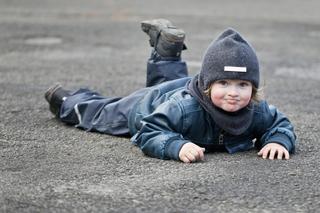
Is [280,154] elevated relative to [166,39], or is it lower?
lower

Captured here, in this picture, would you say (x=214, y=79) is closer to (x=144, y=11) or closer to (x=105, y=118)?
(x=105, y=118)

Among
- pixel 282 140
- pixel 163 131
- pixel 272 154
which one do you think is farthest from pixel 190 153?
pixel 282 140

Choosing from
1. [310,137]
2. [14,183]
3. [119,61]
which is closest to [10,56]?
[119,61]

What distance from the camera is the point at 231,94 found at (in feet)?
13.3

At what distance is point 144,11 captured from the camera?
13.1 metres

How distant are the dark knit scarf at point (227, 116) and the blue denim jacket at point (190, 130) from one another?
41 mm

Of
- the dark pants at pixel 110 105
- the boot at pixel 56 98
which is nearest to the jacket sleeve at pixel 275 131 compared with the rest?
the dark pants at pixel 110 105

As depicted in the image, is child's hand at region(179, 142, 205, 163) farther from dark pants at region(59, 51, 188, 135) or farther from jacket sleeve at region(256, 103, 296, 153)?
dark pants at region(59, 51, 188, 135)

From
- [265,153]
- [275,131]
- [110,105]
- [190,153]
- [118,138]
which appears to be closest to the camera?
[190,153]

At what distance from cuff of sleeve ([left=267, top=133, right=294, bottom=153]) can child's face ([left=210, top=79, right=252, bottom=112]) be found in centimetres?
30

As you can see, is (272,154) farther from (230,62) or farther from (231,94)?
(230,62)

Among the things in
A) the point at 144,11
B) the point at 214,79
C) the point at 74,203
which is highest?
the point at 214,79

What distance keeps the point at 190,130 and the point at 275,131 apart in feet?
A: 1.68

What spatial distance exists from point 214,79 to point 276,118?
55 cm
